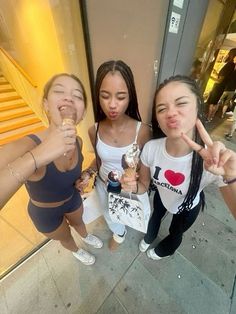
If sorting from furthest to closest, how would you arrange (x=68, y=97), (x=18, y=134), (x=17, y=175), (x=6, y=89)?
(x=6, y=89) < (x=18, y=134) < (x=68, y=97) < (x=17, y=175)

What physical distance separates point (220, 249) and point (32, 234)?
1928 mm

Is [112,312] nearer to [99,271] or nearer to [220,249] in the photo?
[99,271]

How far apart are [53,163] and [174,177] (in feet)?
2.15

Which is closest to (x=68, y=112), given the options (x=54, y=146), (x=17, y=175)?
(x=54, y=146)

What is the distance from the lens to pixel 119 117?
1.06 meters

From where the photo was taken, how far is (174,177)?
91 centimetres

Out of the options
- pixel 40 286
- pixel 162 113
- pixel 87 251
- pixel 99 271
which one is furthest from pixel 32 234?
pixel 162 113

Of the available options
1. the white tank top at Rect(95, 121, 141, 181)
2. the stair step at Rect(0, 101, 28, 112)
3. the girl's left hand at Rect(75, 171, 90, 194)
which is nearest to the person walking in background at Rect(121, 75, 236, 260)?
the white tank top at Rect(95, 121, 141, 181)

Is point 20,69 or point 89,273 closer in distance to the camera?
point 89,273

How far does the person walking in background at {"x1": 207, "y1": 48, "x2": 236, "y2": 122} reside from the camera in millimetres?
3039

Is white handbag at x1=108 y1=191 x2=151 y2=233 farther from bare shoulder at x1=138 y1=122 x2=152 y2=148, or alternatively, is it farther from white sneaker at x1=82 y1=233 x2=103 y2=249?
white sneaker at x1=82 y1=233 x2=103 y2=249

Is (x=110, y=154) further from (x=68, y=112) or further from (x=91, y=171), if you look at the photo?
(x=68, y=112)

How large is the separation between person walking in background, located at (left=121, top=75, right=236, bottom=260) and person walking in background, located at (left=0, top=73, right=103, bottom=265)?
0.36 meters

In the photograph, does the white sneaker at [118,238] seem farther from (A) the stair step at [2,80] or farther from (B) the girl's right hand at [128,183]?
(A) the stair step at [2,80]
